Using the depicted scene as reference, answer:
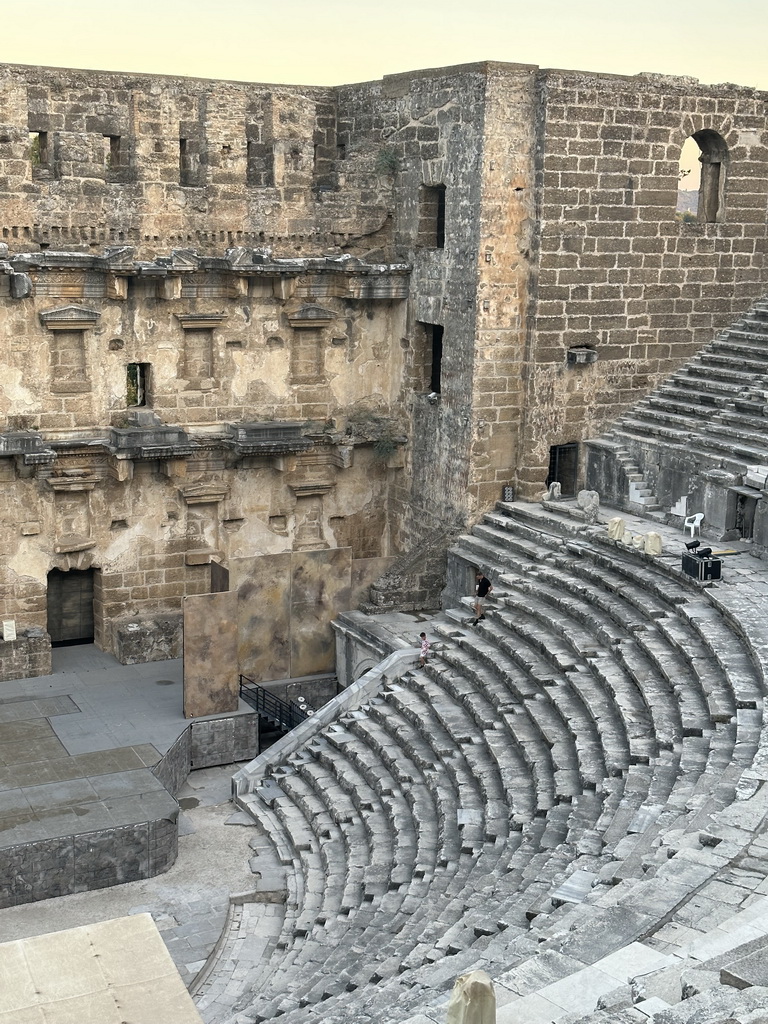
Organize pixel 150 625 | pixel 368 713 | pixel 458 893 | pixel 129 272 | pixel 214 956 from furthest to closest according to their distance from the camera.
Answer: pixel 150 625, pixel 129 272, pixel 368 713, pixel 214 956, pixel 458 893

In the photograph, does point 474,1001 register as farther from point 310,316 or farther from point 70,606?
point 310,316

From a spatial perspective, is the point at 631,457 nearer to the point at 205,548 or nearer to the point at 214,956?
the point at 205,548

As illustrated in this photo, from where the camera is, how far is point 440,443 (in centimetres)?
2152

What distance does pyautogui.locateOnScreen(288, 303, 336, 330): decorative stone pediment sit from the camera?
21.4 meters

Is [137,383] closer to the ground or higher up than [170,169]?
closer to the ground

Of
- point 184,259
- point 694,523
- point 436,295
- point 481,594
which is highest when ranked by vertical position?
point 184,259

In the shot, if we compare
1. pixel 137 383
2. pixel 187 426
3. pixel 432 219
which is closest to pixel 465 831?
pixel 187 426

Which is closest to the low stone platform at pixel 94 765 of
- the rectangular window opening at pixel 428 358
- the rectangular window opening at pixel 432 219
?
the rectangular window opening at pixel 428 358

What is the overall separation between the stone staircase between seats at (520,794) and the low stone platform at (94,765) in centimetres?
106

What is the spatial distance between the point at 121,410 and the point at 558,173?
7324 mm

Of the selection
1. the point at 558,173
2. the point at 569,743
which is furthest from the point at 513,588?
the point at 558,173

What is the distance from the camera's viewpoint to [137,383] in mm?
20766

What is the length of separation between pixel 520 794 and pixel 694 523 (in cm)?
613

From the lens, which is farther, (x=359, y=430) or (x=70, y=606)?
(x=359, y=430)
